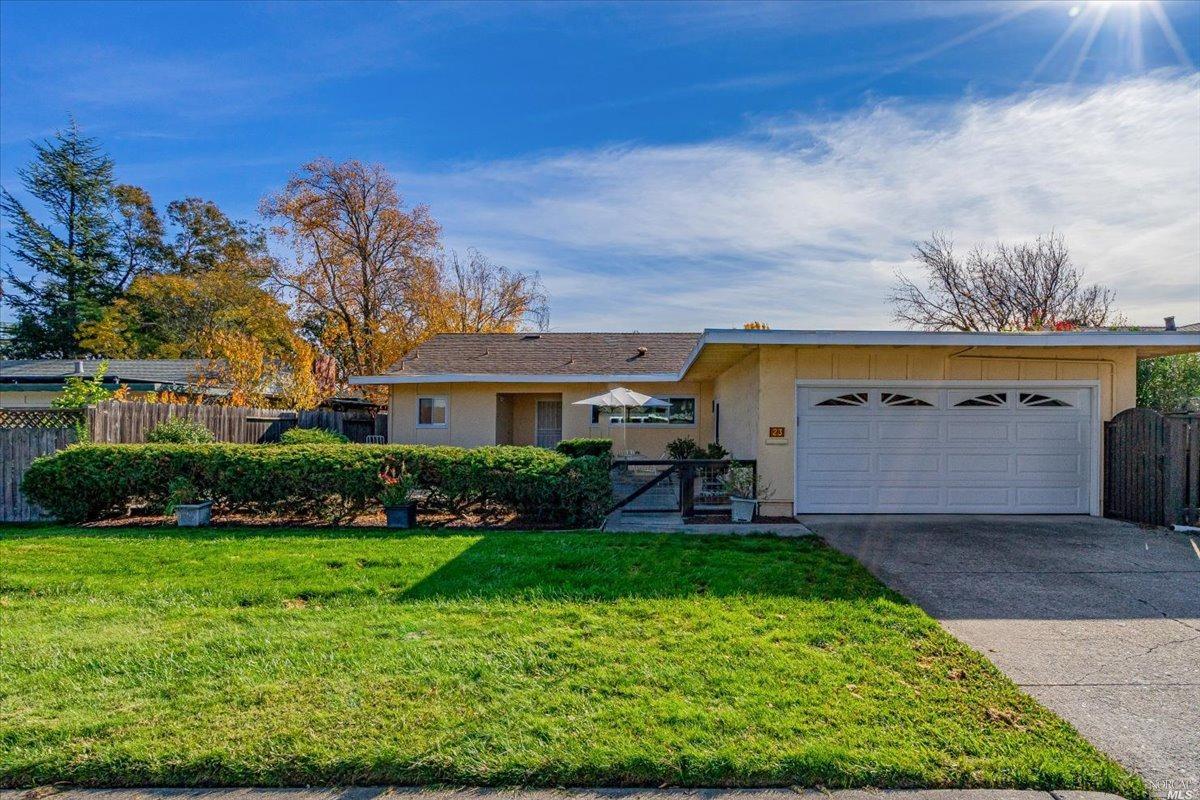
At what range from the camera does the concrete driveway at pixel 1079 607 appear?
10.7ft

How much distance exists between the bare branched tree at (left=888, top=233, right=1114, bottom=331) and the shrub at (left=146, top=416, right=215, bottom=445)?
2616cm

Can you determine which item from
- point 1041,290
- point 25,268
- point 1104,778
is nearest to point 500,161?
point 1104,778

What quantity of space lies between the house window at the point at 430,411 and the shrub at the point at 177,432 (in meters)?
6.16

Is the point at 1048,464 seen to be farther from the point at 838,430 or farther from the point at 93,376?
the point at 93,376

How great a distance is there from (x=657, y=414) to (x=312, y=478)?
1043 centimetres

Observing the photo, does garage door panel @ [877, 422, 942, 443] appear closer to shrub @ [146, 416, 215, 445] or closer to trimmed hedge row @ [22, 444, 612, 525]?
trimmed hedge row @ [22, 444, 612, 525]

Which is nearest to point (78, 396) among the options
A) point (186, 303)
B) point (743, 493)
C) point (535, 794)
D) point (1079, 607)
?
point (743, 493)

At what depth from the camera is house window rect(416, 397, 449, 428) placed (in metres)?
17.7

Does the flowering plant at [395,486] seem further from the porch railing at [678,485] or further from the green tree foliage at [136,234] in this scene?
the green tree foliage at [136,234]

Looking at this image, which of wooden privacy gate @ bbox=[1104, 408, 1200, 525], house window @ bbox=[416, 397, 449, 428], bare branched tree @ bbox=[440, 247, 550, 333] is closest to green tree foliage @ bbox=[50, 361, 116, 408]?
house window @ bbox=[416, 397, 449, 428]

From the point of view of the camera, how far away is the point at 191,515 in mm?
8766

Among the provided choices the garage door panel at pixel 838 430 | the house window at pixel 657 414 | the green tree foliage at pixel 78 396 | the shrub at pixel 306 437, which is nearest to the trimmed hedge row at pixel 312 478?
the green tree foliage at pixel 78 396

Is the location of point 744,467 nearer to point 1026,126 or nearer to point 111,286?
point 1026,126

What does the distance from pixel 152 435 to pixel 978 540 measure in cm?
1375
